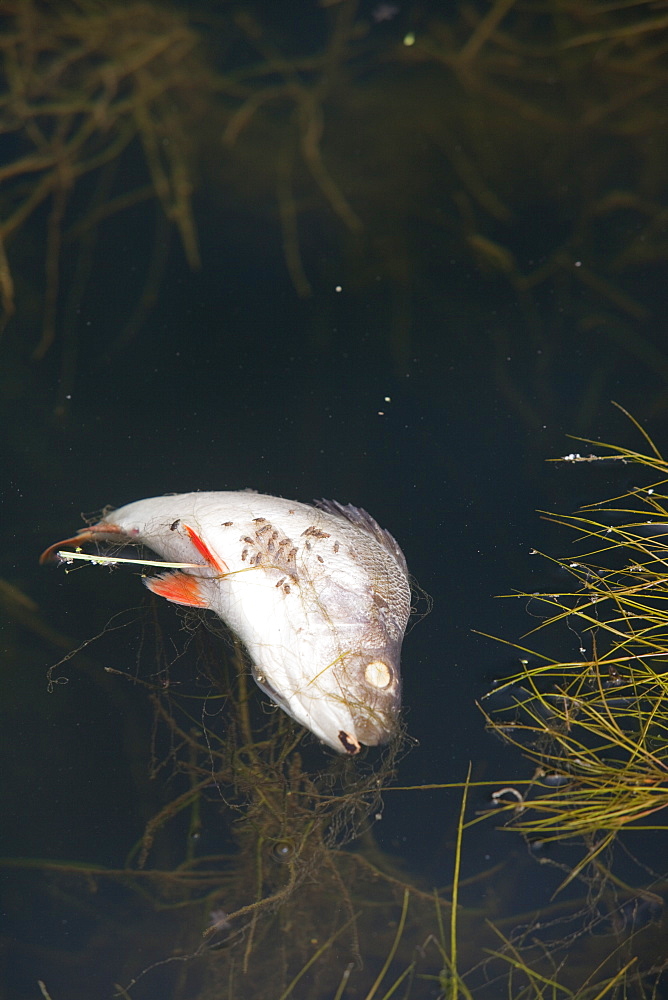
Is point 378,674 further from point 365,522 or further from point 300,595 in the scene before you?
point 365,522

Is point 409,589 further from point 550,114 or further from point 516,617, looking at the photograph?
point 550,114

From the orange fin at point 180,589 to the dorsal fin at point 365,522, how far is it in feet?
1.47

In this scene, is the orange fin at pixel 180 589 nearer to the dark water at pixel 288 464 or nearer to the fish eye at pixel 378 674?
the dark water at pixel 288 464

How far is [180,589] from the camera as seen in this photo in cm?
196

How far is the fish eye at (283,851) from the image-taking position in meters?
1.82

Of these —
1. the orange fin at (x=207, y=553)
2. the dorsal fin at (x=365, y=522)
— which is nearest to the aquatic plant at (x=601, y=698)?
the dorsal fin at (x=365, y=522)

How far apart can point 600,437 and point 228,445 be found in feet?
3.98

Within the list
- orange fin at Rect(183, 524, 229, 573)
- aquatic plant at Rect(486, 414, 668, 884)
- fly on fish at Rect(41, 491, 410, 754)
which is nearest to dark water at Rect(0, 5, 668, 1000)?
aquatic plant at Rect(486, 414, 668, 884)

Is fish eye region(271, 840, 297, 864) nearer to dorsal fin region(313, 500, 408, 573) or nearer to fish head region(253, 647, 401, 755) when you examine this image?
fish head region(253, 647, 401, 755)

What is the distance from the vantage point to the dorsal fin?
6.89 ft

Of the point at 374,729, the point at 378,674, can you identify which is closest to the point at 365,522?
the point at 378,674

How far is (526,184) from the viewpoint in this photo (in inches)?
117

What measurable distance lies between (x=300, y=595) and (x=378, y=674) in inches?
10.9

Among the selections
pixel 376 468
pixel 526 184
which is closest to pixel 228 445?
pixel 376 468
